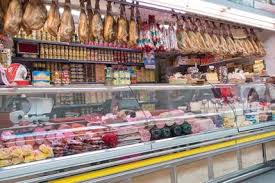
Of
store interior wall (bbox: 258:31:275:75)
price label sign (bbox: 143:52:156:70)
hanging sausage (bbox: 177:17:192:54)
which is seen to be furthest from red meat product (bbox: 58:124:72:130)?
store interior wall (bbox: 258:31:275:75)

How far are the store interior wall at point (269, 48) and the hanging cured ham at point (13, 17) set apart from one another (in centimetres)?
449

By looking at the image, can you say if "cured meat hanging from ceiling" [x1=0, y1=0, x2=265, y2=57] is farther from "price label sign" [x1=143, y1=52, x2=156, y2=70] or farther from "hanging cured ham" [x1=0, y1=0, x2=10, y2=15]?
"price label sign" [x1=143, y1=52, x2=156, y2=70]

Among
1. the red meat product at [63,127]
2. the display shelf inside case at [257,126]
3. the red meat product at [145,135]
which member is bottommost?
the display shelf inside case at [257,126]

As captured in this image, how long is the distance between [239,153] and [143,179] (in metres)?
1.64

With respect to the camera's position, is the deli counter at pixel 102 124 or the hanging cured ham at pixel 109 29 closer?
the deli counter at pixel 102 124

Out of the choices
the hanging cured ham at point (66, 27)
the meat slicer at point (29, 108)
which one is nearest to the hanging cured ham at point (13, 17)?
the hanging cured ham at point (66, 27)

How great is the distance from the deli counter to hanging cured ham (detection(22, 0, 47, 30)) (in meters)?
0.52

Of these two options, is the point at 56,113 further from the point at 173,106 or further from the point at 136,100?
the point at 173,106

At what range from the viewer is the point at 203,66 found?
7086 mm

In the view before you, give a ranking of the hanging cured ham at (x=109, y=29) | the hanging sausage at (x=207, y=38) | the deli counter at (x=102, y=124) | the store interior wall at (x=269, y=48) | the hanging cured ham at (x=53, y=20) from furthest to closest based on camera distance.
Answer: the store interior wall at (x=269, y=48) < the hanging sausage at (x=207, y=38) < the hanging cured ham at (x=109, y=29) < the hanging cured ham at (x=53, y=20) < the deli counter at (x=102, y=124)

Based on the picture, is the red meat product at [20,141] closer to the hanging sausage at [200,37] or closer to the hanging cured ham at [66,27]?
the hanging cured ham at [66,27]

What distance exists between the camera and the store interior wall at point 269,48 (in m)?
5.73

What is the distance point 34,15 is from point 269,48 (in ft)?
14.6

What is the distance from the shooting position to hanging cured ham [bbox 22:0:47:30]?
8.70 ft
